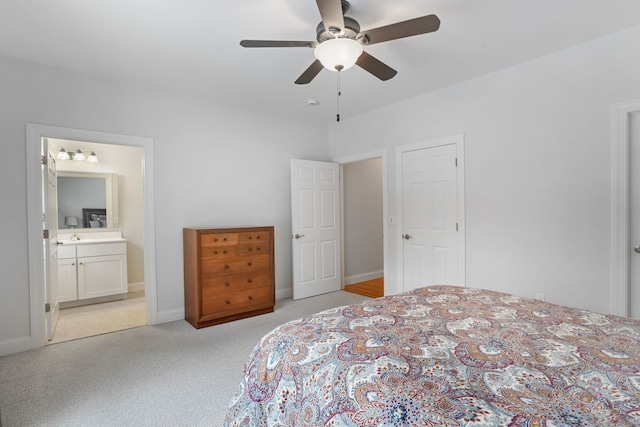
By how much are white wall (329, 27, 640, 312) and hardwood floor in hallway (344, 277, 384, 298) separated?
159 centimetres

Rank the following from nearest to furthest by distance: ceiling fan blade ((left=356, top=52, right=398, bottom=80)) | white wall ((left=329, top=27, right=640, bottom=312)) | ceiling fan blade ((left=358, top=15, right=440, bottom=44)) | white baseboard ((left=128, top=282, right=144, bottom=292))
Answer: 1. ceiling fan blade ((left=358, top=15, right=440, bottom=44))
2. ceiling fan blade ((left=356, top=52, right=398, bottom=80))
3. white wall ((left=329, top=27, right=640, bottom=312))
4. white baseboard ((left=128, top=282, right=144, bottom=292))

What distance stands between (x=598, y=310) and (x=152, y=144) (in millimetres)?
4431

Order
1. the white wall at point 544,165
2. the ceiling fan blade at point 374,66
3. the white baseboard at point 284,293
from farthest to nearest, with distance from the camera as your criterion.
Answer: the white baseboard at point 284,293 < the white wall at point 544,165 < the ceiling fan blade at point 374,66

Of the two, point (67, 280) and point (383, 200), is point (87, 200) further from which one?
point (383, 200)

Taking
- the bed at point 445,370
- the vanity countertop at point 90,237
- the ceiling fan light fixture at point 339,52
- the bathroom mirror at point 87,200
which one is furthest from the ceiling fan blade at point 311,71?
the bathroom mirror at point 87,200

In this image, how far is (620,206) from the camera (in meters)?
2.50

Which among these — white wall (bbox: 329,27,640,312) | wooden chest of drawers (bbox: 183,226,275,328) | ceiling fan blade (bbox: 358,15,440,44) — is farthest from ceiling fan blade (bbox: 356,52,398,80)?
wooden chest of drawers (bbox: 183,226,275,328)

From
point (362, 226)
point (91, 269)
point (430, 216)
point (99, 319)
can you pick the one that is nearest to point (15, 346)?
point (99, 319)

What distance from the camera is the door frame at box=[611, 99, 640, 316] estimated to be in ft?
8.14

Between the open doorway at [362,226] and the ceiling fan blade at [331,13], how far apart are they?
3.22m

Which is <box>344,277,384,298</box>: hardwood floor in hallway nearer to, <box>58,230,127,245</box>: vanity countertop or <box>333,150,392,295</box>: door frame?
<box>333,150,392,295</box>: door frame

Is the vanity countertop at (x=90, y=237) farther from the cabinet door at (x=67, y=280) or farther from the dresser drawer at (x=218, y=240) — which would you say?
the dresser drawer at (x=218, y=240)

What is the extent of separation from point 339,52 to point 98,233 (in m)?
4.43

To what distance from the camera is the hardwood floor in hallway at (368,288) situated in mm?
4728
